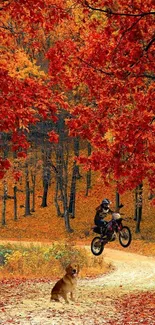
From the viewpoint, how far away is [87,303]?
1365 centimetres

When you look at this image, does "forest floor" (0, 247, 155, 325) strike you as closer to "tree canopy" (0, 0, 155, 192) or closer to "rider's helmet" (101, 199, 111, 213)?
"rider's helmet" (101, 199, 111, 213)

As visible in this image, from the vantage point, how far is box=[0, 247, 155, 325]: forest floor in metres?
11.4

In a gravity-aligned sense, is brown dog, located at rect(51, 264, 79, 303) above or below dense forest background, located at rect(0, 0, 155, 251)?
below

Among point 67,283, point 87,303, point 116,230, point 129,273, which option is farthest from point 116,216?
point 67,283

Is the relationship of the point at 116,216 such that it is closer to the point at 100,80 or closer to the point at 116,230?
the point at 116,230

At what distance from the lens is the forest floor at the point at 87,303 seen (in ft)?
37.3

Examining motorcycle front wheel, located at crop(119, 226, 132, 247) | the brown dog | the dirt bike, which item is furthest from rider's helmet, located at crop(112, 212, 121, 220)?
the brown dog

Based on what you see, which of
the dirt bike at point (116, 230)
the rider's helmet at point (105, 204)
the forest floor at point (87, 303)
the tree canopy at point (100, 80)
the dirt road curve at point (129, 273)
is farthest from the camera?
A: the dirt bike at point (116, 230)

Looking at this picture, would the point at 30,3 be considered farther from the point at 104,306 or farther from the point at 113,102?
the point at 104,306

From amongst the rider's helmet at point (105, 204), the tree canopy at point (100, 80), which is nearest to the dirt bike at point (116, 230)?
the rider's helmet at point (105, 204)

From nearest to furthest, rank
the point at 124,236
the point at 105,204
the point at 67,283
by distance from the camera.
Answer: the point at 67,283, the point at 105,204, the point at 124,236

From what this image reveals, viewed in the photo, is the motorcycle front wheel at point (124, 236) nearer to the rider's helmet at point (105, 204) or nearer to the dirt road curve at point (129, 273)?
the dirt road curve at point (129, 273)

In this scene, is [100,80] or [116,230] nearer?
[100,80]

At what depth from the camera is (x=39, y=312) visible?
11930 millimetres
